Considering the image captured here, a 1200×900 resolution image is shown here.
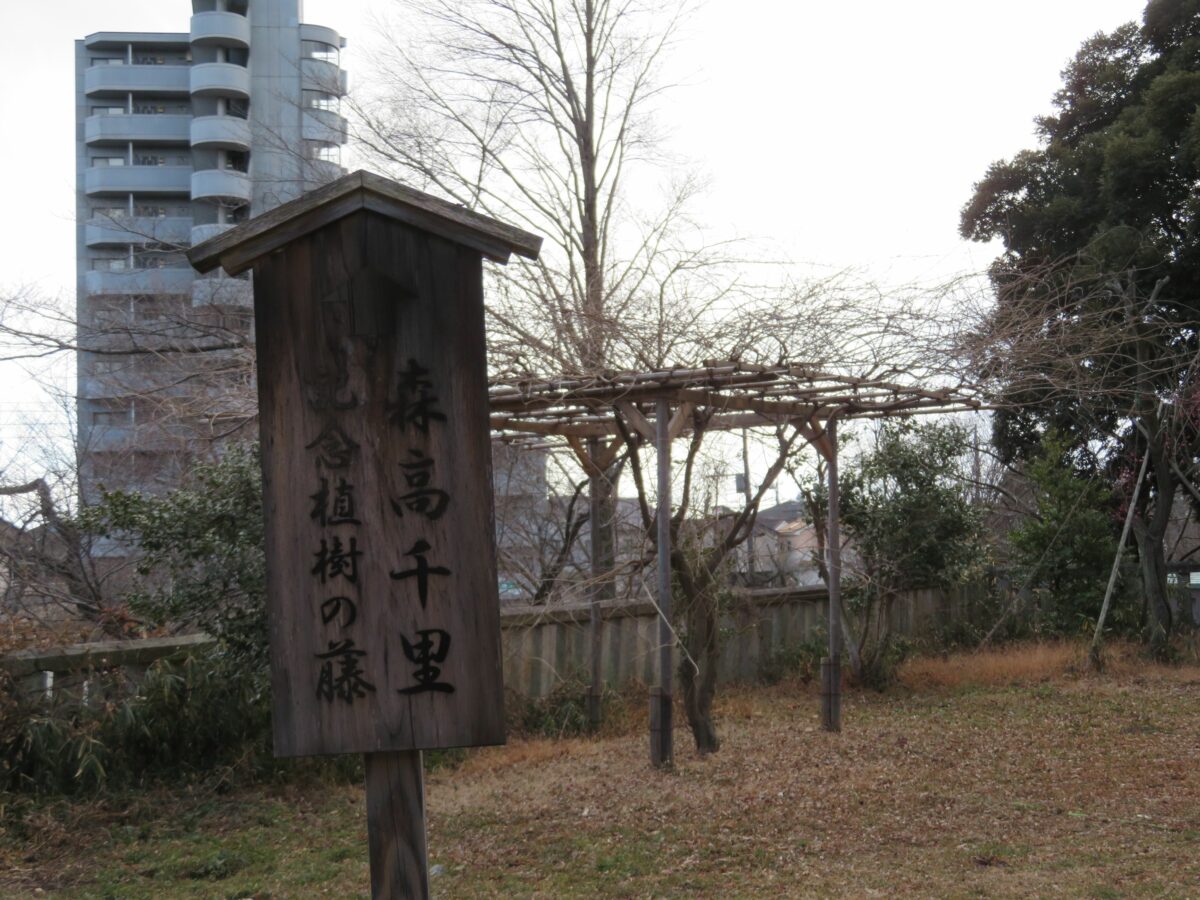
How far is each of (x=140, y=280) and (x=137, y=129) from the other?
33.9 feet

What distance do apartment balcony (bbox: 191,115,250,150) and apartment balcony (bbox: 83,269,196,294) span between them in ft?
20.4

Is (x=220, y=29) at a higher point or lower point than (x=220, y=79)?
higher

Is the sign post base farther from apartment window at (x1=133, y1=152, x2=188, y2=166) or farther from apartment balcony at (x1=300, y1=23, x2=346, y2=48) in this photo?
apartment window at (x1=133, y1=152, x2=188, y2=166)

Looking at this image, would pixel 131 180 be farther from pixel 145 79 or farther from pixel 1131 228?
pixel 1131 228

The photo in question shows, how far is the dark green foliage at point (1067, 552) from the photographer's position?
1399 cm

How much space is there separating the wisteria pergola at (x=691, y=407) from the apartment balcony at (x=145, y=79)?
110ft

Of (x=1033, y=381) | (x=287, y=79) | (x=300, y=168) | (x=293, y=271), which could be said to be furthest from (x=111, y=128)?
(x=293, y=271)

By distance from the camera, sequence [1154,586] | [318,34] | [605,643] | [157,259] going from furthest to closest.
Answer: [318,34]
[157,259]
[1154,586]
[605,643]

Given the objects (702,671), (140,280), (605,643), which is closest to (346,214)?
(702,671)

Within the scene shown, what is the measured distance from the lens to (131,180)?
3859cm

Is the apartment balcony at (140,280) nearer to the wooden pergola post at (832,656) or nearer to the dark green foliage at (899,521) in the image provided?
the dark green foliage at (899,521)

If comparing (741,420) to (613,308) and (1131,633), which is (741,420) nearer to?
(613,308)

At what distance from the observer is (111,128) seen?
3825cm

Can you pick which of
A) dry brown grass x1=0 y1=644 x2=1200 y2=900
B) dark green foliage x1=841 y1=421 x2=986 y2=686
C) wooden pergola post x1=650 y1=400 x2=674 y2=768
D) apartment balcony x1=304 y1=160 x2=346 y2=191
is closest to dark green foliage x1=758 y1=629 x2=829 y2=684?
dark green foliage x1=841 y1=421 x2=986 y2=686
